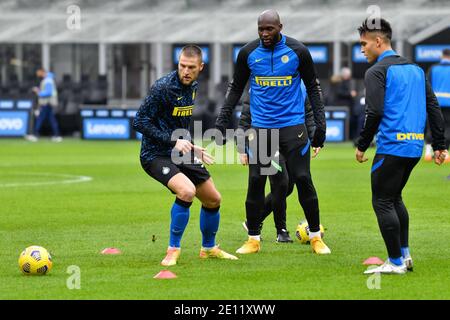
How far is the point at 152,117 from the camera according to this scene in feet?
34.4

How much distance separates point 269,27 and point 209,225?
203 centimetres

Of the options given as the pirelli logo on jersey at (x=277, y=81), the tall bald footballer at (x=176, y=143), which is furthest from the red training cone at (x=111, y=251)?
the pirelli logo on jersey at (x=277, y=81)

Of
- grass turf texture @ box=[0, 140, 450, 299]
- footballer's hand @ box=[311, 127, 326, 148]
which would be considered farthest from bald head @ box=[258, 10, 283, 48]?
grass turf texture @ box=[0, 140, 450, 299]

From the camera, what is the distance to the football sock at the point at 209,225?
1090 centimetres

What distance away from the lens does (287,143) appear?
11398mm

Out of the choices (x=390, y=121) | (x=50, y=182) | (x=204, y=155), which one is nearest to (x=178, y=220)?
(x=204, y=155)

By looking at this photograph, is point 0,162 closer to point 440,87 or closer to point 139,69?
point 440,87

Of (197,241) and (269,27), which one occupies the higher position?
(269,27)

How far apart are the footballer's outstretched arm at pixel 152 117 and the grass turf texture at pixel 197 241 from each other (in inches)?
47.3

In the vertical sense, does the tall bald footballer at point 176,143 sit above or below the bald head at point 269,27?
below

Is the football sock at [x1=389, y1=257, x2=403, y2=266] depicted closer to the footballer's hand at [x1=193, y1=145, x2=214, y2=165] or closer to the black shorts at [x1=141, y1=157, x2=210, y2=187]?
the footballer's hand at [x1=193, y1=145, x2=214, y2=165]

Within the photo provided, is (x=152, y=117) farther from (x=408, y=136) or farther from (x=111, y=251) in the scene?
(x=408, y=136)

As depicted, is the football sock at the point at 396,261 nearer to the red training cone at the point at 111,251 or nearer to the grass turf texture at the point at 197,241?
the grass turf texture at the point at 197,241

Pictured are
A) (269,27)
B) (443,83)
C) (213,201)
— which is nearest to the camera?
(213,201)
